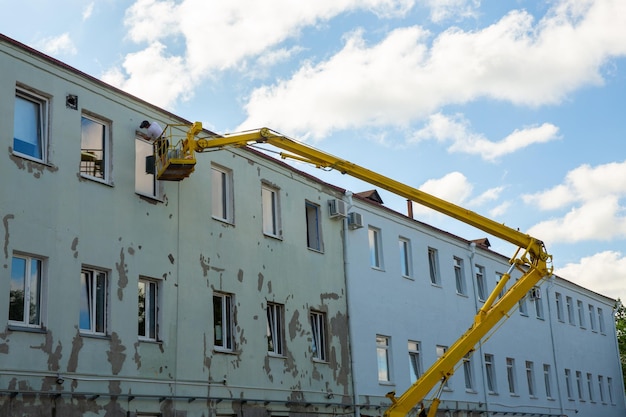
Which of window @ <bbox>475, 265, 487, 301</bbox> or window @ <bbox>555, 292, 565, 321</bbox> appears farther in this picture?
window @ <bbox>555, 292, 565, 321</bbox>

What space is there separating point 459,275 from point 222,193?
14630 millimetres

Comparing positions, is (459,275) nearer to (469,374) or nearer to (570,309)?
(469,374)

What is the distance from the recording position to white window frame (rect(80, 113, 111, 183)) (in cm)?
1739

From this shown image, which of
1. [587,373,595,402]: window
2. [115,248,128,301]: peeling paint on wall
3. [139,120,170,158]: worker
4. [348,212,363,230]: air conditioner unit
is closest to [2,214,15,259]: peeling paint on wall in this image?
[115,248,128,301]: peeling paint on wall

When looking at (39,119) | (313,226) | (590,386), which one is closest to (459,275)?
(313,226)

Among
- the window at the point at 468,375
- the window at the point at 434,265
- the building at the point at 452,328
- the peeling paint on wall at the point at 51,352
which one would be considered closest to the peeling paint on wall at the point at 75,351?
the peeling paint on wall at the point at 51,352

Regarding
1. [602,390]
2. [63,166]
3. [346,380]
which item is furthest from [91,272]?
[602,390]

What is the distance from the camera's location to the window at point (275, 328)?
21516mm

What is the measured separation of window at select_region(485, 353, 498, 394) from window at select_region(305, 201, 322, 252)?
11769 mm

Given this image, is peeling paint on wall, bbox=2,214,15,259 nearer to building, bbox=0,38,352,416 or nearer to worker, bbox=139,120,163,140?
building, bbox=0,38,352,416

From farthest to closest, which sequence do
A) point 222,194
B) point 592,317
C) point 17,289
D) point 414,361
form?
point 592,317 < point 414,361 < point 222,194 < point 17,289

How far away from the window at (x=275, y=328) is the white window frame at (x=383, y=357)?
5078mm

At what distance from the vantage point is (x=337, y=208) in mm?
25203

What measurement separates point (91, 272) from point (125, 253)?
91 centimetres
